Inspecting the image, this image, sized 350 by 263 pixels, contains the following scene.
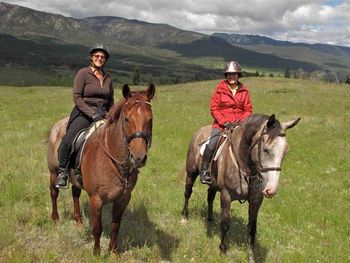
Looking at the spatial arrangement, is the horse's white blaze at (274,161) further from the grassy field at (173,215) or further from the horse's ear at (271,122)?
the grassy field at (173,215)

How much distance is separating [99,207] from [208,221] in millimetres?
4503

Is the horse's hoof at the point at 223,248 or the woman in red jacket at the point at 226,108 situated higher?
the woman in red jacket at the point at 226,108

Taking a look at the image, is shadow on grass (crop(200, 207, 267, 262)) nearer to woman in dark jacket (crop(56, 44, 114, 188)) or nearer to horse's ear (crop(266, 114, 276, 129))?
horse's ear (crop(266, 114, 276, 129))

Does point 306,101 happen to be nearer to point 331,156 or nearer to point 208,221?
point 331,156

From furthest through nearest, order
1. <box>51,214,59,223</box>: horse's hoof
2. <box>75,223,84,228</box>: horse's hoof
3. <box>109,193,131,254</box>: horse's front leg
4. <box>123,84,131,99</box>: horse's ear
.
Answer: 1. <box>51,214,59,223</box>: horse's hoof
2. <box>75,223,84,228</box>: horse's hoof
3. <box>109,193,131,254</box>: horse's front leg
4. <box>123,84,131,99</box>: horse's ear

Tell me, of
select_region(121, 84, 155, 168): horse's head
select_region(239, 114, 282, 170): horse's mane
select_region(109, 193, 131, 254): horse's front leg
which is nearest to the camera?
select_region(121, 84, 155, 168): horse's head

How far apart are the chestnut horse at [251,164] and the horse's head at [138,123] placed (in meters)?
2.18

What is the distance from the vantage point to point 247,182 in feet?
30.3

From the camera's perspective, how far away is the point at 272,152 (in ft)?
25.0

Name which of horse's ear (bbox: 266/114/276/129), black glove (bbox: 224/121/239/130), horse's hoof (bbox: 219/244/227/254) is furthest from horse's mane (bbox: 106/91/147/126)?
horse's hoof (bbox: 219/244/227/254)

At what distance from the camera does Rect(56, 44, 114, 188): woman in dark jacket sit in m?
9.61

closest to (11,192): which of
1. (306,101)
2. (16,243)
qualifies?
(16,243)

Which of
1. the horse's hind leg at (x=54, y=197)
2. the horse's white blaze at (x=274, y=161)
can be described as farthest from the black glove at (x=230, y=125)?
the horse's hind leg at (x=54, y=197)

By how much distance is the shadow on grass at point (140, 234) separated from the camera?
32.3 ft
